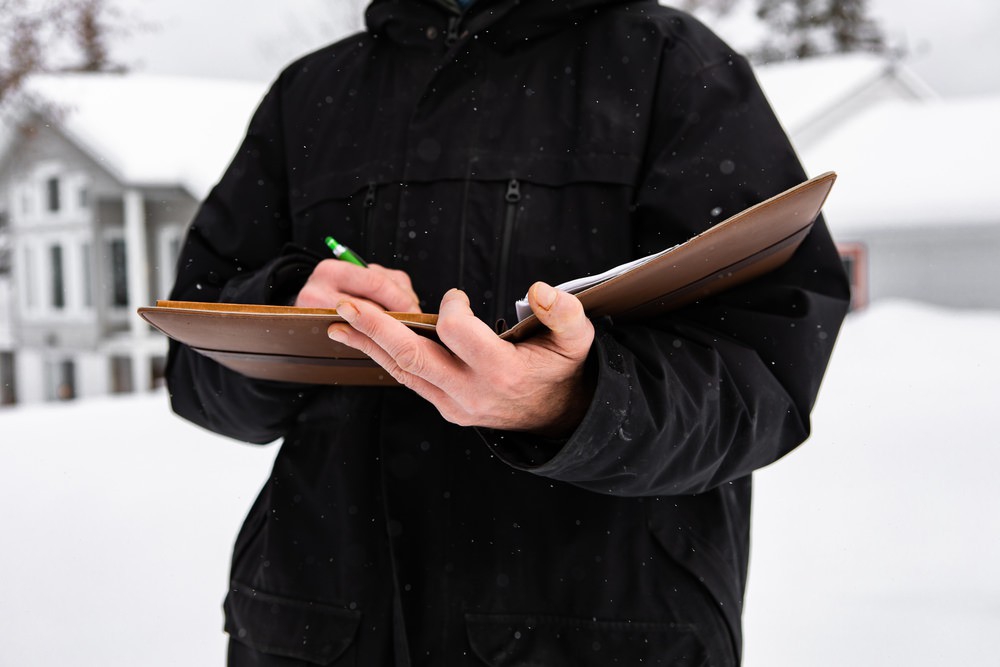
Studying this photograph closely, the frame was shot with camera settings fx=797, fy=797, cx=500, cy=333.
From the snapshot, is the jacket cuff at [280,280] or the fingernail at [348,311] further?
the jacket cuff at [280,280]

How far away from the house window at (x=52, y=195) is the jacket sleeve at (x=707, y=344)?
52.4ft

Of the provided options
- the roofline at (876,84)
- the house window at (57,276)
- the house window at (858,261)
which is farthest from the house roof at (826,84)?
the house window at (57,276)

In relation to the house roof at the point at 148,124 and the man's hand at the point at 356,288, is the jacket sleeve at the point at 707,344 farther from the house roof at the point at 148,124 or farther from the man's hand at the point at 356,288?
the house roof at the point at 148,124

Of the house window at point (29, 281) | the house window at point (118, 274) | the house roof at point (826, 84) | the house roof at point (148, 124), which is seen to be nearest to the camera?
the house roof at point (148, 124)

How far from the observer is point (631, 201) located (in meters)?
1.20

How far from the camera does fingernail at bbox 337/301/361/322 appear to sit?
0.74 m

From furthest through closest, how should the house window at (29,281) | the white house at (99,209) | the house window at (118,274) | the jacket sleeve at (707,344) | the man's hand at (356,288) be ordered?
the house window at (29,281)
the house window at (118,274)
the white house at (99,209)
the man's hand at (356,288)
the jacket sleeve at (707,344)

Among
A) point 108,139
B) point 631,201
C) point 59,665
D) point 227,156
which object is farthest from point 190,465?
point 108,139

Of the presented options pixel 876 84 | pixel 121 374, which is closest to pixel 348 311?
pixel 876 84

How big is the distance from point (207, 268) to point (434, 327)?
837 millimetres

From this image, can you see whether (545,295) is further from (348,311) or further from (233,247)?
(233,247)

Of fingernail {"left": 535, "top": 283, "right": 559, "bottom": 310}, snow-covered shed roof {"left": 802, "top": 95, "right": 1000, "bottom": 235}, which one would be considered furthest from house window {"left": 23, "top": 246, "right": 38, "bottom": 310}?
fingernail {"left": 535, "top": 283, "right": 559, "bottom": 310}

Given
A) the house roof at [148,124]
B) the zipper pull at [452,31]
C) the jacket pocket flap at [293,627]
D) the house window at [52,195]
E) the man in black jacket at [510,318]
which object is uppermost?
the house roof at [148,124]

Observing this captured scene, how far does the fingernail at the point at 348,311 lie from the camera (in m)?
0.74
